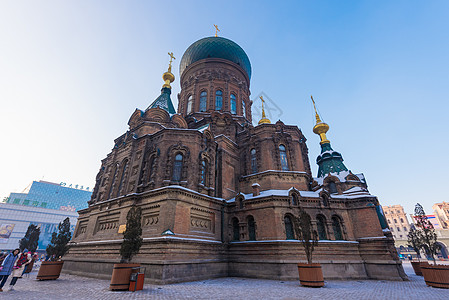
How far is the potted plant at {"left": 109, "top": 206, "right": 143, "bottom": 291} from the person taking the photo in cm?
924

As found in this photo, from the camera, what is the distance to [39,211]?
77.6 m

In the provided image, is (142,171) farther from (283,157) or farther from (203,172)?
(283,157)

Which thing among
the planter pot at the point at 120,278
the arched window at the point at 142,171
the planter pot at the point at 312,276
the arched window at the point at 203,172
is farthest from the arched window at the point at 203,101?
the planter pot at the point at 312,276

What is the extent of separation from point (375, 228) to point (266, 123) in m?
11.6

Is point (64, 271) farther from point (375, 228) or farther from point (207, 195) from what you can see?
point (375, 228)

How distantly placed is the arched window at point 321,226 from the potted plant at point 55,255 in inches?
650

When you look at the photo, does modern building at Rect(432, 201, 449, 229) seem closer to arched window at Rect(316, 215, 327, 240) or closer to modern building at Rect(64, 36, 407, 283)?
modern building at Rect(64, 36, 407, 283)

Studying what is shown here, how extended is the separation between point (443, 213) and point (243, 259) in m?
83.3

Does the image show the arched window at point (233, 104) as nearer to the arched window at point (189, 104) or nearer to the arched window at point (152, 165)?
the arched window at point (189, 104)

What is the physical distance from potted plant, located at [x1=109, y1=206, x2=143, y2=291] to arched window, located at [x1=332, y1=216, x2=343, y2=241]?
13384mm

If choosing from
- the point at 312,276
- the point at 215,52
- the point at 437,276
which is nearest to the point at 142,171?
the point at 312,276

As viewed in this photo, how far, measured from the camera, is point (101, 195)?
18.8m

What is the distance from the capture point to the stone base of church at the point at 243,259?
1250 centimetres

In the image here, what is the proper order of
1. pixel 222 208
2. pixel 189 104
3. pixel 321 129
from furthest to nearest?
1. pixel 189 104
2. pixel 321 129
3. pixel 222 208
